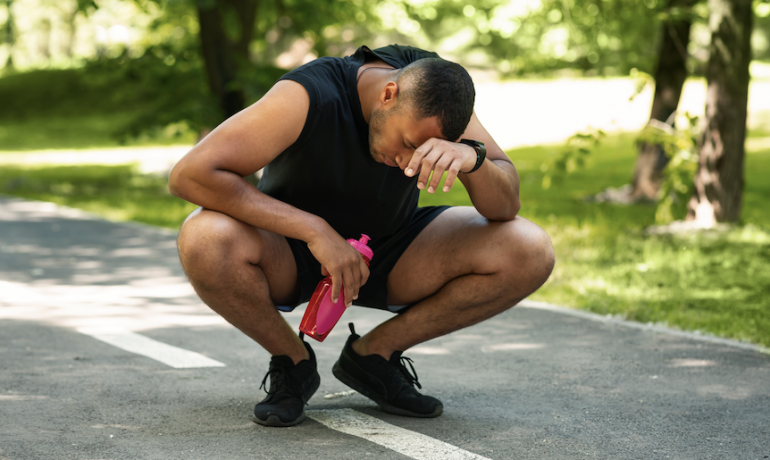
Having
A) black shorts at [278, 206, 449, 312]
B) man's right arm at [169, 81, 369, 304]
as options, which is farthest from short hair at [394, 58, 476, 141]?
black shorts at [278, 206, 449, 312]

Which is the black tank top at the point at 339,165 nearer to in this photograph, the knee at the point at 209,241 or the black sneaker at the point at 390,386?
the knee at the point at 209,241

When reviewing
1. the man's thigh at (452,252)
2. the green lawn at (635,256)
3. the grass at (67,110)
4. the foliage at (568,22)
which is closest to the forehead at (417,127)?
the man's thigh at (452,252)

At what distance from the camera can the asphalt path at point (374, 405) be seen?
3061 millimetres

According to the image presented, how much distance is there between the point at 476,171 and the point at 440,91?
0.38m

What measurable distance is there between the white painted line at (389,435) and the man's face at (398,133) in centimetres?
98

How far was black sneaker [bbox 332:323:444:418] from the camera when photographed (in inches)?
134

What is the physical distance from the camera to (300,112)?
2.99m

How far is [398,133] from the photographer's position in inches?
115

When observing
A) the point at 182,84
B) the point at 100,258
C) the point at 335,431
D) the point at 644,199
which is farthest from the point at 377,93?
the point at 182,84

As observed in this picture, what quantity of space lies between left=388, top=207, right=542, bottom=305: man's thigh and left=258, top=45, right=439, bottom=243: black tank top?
0.17 metres

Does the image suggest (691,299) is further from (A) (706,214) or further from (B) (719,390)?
(A) (706,214)

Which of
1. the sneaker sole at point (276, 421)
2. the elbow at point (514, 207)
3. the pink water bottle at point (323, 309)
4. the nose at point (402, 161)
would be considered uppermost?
the nose at point (402, 161)

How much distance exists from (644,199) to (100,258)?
7.45 m

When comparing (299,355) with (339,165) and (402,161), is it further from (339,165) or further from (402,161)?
(402,161)
